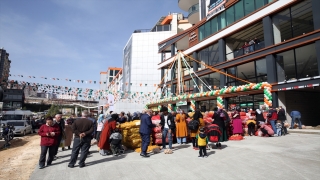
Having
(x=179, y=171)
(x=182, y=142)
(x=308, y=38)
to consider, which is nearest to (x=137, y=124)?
(x=182, y=142)

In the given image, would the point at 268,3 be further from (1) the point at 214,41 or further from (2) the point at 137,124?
(2) the point at 137,124

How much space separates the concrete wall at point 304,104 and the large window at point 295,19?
491 cm

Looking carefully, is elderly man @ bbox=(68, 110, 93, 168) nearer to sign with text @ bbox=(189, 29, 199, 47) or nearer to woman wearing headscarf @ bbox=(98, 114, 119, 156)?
woman wearing headscarf @ bbox=(98, 114, 119, 156)

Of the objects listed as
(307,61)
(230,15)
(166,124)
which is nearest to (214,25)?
(230,15)

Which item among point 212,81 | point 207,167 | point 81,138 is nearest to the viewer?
point 207,167

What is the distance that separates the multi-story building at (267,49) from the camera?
16.2 m

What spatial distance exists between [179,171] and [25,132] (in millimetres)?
19994

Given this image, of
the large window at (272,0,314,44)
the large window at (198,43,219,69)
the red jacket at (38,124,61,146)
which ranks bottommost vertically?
the red jacket at (38,124,61,146)

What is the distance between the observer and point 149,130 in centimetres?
752

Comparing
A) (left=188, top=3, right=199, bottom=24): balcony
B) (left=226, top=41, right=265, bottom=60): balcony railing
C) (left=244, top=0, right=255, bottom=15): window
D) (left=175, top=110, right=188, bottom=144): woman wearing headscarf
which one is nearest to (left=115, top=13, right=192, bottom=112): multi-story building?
(left=188, top=3, right=199, bottom=24): balcony

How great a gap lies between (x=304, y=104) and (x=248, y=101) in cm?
466

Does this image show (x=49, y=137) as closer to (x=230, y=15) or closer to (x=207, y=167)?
(x=207, y=167)

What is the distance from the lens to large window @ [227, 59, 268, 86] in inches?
762

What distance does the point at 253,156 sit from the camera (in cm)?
682
